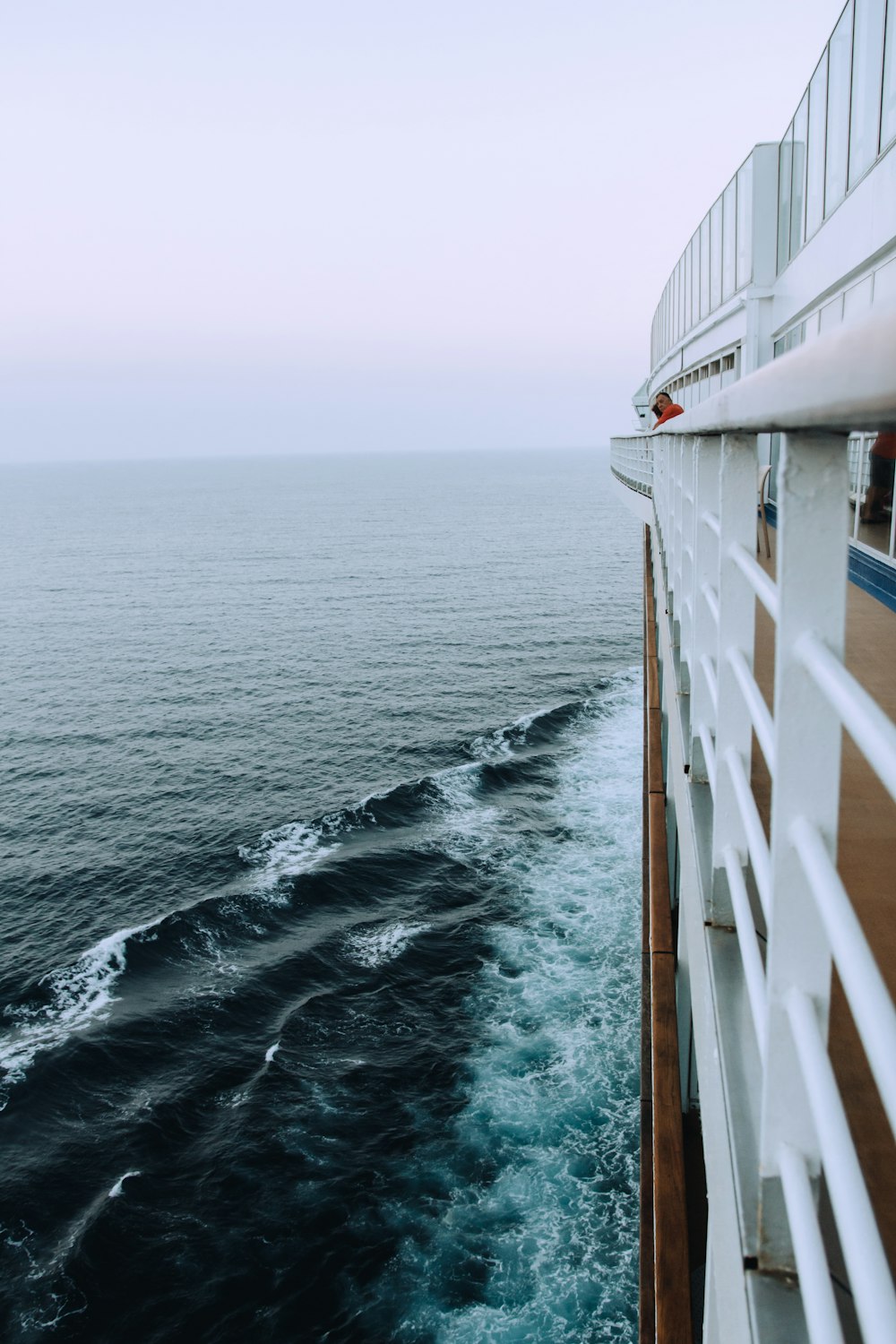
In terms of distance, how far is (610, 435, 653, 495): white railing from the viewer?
62.7ft

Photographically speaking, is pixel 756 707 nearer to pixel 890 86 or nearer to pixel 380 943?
pixel 890 86

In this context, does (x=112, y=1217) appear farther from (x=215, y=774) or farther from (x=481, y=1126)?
(x=215, y=774)

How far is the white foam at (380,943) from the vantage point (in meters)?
17.5

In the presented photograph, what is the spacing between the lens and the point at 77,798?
2470cm

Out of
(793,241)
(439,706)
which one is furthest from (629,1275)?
(439,706)

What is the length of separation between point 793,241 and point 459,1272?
13.9m

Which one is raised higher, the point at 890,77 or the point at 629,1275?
the point at 890,77

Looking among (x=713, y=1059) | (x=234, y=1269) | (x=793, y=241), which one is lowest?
(x=234, y=1269)

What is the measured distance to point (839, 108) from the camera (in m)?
10.6

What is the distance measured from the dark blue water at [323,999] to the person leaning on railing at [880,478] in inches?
313

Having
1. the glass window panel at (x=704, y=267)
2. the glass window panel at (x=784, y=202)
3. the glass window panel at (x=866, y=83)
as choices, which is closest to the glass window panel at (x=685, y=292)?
the glass window panel at (x=704, y=267)

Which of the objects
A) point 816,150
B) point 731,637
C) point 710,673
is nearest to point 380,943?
point 816,150

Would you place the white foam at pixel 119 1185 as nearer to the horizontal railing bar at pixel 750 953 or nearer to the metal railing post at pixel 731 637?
the metal railing post at pixel 731 637

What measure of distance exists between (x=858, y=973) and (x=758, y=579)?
939 mm
